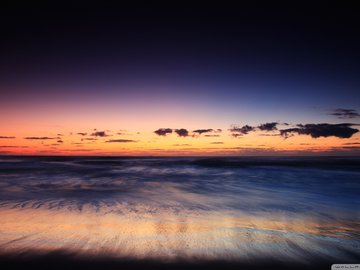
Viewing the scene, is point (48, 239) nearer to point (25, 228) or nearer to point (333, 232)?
point (25, 228)

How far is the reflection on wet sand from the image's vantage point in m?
4.70

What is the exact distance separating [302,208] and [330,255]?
4.84m

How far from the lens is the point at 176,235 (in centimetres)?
567

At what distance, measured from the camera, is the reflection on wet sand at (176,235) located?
4.70 m

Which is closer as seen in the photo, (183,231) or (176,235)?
(176,235)

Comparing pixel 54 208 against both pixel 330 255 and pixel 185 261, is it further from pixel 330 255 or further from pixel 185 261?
pixel 330 255

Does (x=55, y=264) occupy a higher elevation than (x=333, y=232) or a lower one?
higher

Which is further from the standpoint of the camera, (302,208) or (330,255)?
(302,208)

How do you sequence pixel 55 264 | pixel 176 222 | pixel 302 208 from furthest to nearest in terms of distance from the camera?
pixel 302 208 → pixel 176 222 → pixel 55 264

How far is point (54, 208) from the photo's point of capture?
28.0 feet

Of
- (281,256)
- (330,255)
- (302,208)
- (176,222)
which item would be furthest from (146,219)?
(302,208)

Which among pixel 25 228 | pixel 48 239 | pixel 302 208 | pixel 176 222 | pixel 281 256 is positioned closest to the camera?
pixel 281 256

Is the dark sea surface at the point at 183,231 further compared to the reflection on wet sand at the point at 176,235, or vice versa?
the reflection on wet sand at the point at 176,235

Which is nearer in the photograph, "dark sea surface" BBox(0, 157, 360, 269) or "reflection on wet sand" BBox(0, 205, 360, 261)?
"dark sea surface" BBox(0, 157, 360, 269)
